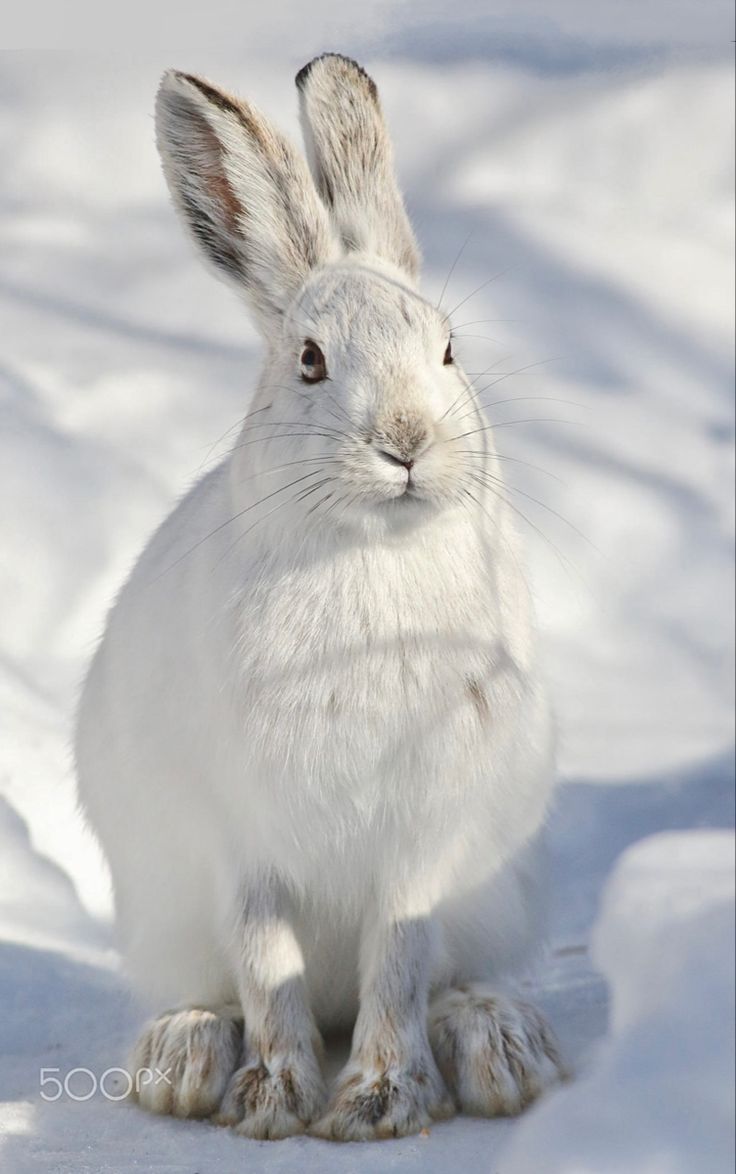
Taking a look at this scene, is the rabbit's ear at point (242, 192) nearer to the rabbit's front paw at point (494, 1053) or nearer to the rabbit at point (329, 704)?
the rabbit at point (329, 704)

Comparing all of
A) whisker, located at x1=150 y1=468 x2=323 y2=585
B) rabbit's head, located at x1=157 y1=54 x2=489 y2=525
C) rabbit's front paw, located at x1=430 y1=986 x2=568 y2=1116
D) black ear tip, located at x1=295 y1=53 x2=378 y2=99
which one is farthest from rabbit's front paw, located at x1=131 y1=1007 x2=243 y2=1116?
black ear tip, located at x1=295 y1=53 x2=378 y2=99

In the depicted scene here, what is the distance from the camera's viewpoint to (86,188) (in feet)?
17.4

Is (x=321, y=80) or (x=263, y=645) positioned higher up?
(x=321, y=80)

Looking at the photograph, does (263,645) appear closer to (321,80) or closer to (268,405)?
(268,405)

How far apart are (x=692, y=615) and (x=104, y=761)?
6.78ft

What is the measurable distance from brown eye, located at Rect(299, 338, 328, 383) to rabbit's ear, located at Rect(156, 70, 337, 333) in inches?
6.7

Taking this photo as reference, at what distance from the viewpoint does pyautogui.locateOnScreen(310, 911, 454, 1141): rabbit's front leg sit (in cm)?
244

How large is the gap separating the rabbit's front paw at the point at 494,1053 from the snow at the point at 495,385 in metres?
0.12

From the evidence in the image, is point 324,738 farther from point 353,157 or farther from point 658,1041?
point 353,157

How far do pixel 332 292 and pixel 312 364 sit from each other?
4.9 inches

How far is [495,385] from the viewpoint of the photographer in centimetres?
487

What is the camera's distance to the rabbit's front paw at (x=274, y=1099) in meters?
2.45

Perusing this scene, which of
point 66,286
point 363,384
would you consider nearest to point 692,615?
point 66,286

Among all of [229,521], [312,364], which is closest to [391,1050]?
[229,521]
